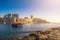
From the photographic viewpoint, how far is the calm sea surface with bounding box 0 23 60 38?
2.12 meters

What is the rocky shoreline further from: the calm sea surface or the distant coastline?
the distant coastline

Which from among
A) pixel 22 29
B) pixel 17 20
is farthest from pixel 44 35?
pixel 17 20

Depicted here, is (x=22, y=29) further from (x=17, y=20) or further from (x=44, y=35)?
(x=44, y=35)

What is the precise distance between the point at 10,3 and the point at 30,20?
42 cm

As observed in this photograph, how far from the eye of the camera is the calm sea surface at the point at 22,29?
2.12 m

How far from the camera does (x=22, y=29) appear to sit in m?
2.17

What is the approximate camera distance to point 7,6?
2162mm

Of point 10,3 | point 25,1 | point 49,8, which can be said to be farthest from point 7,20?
point 49,8

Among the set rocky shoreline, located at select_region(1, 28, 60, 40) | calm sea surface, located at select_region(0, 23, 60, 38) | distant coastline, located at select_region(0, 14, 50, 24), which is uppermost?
distant coastline, located at select_region(0, 14, 50, 24)

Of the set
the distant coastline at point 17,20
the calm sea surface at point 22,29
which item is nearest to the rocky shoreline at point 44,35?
the calm sea surface at point 22,29

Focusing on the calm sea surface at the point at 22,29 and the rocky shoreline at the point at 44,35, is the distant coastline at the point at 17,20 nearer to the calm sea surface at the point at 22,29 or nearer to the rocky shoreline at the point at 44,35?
the calm sea surface at the point at 22,29

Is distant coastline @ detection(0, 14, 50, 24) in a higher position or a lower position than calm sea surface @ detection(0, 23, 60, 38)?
higher

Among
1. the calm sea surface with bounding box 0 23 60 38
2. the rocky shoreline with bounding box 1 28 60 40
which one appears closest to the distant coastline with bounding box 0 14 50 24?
the calm sea surface with bounding box 0 23 60 38

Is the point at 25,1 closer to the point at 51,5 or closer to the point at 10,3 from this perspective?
the point at 10,3
